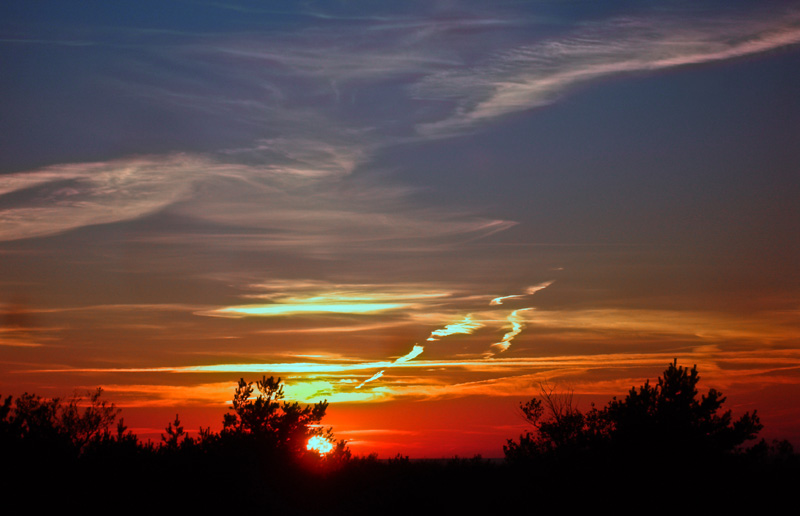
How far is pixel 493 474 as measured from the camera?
29.3 metres

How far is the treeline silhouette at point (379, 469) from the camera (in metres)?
21.5

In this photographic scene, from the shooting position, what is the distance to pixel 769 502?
26.1 meters

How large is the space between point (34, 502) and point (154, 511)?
122 inches

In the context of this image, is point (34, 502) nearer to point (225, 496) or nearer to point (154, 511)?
point (154, 511)

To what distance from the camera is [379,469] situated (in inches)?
1132

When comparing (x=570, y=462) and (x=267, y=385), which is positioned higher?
(x=267, y=385)

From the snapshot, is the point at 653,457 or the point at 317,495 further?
the point at 653,457

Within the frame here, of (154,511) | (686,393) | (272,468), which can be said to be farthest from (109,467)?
(686,393)

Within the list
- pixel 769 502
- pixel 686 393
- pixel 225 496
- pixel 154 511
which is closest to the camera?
pixel 154 511

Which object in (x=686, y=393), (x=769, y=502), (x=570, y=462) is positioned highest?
(x=686, y=393)

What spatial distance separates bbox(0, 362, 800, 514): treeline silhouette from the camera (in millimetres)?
21547

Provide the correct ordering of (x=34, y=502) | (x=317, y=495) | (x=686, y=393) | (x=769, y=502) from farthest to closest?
(x=686, y=393), (x=769, y=502), (x=317, y=495), (x=34, y=502)

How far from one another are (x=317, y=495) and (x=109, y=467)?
21.9 feet

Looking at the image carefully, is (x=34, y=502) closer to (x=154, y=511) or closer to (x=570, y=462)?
(x=154, y=511)
